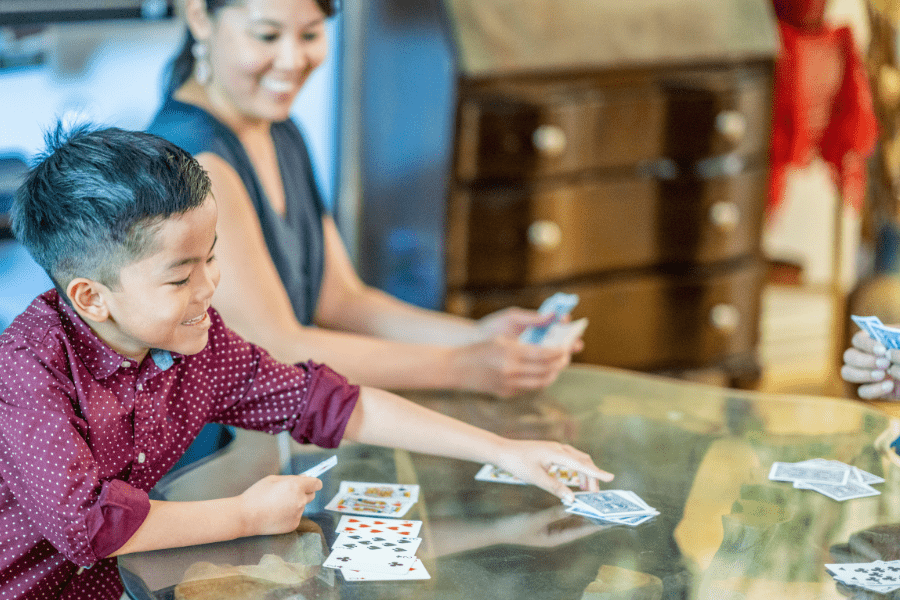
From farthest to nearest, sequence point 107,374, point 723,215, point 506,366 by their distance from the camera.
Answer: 1. point 723,215
2. point 506,366
3. point 107,374

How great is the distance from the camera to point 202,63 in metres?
1.78

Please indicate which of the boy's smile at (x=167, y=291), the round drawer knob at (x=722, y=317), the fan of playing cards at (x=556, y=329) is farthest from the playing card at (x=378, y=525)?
the round drawer knob at (x=722, y=317)

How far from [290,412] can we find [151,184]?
379 millimetres

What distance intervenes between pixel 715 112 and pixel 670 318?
637 mm

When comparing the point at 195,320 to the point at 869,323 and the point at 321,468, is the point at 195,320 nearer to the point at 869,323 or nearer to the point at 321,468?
the point at 321,468

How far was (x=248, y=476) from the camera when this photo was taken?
1.29 m

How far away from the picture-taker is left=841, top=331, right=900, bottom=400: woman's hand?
137 centimetres

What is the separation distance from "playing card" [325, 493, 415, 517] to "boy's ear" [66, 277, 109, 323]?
357 mm

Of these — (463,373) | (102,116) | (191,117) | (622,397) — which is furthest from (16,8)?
(622,397)

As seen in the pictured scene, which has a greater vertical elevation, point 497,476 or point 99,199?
point 99,199

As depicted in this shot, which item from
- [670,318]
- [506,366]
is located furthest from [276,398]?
[670,318]

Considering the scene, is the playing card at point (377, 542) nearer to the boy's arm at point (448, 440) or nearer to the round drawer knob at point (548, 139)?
the boy's arm at point (448, 440)

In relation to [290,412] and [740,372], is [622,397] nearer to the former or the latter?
[290,412]

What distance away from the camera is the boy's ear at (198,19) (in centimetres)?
174
